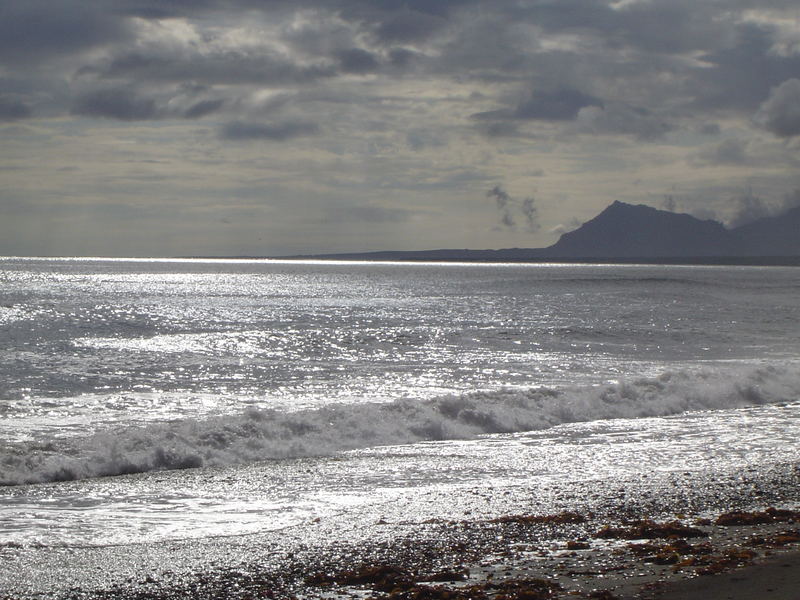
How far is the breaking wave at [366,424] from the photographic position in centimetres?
1405

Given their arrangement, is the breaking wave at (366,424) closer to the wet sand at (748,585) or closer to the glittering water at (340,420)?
the glittering water at (340,420)

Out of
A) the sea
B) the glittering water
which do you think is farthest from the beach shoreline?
the glittering water

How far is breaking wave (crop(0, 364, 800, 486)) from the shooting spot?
Answer: 14047 millimetres

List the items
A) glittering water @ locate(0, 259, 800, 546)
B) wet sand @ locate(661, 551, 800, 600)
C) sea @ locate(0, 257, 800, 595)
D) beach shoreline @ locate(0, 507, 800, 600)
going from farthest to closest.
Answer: glittering water @ locate(0, 259, 800, 546) < sea @ locate(0, 257, 800, 595) < beach shoreline @ locate(0, 507, 800, 600) < wet sand @ locate(661, 551, 800, 600)

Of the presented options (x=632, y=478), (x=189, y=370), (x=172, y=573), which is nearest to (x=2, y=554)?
(x=172, y=573)

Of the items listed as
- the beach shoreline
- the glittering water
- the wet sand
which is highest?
the wet sand

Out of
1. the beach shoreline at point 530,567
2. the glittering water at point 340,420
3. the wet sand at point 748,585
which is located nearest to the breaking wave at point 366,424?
the glittering water at point 340,420

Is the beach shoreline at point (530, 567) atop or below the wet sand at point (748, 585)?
below

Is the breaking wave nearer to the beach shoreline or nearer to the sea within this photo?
the sea

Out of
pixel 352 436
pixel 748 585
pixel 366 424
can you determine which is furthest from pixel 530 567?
pixel 366 424

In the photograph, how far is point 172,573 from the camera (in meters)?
8.24

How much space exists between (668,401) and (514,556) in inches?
573

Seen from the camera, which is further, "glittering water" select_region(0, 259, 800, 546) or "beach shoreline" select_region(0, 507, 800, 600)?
"glittering water" select_region(0, 259, 800, 546)

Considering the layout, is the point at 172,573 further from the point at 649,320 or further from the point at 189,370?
the point at 649,320
